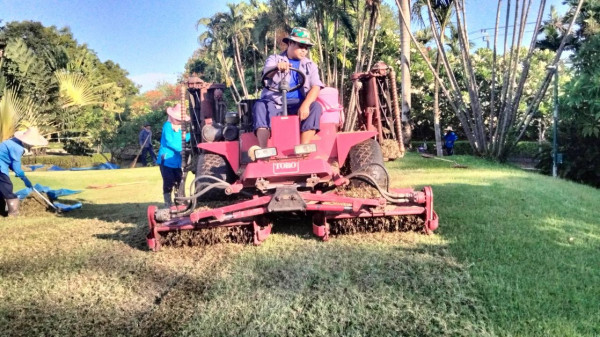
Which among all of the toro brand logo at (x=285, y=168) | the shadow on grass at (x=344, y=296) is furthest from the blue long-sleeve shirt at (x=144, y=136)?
the shadow on grass at (x=344, y=296)

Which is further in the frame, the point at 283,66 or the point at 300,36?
the point at 300,36

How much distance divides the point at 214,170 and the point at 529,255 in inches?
135

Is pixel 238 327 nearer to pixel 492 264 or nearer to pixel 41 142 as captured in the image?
pixel 492 264

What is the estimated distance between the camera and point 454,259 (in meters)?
4.32

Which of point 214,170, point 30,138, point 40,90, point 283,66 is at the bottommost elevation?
point 214,170

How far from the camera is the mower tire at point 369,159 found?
566 cm

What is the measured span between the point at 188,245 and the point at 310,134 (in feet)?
5.68

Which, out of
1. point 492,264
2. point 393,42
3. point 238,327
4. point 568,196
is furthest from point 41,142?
point 393,42

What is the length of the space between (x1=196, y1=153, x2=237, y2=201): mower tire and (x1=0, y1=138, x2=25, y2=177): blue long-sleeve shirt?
12.7ft

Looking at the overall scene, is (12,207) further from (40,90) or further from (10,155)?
(40,90)

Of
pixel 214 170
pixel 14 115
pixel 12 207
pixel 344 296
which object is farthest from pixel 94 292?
pixel 14 115

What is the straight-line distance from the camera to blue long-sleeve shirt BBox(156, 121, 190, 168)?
735cm

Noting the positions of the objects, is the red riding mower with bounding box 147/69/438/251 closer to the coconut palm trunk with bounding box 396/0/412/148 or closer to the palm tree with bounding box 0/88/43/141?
the palm tree with bounding box 0/88/43/141

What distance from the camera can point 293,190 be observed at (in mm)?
4758
